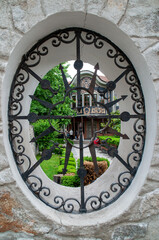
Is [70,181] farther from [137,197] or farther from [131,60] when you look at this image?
[131,60]

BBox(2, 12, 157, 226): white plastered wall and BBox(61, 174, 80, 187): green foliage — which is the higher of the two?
BBox(2, 12, 157, 226): white plastered wall

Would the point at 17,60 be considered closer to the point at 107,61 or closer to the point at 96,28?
the point at 96,28

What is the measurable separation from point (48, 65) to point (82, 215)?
1.69 meters

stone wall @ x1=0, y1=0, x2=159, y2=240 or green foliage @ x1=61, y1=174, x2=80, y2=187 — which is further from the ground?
stone wall @ x1=0, y1=0, x2=159, y2=240

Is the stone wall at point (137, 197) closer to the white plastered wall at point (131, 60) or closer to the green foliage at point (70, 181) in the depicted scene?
the white plastered wall at point (131, 60)

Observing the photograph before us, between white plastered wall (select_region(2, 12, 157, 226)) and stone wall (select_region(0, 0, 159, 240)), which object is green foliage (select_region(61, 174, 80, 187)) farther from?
stone wall (select_region(0, 0, 159, 240))

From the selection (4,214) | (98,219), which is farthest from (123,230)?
(4,214)

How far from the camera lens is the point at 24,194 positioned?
1.54 m

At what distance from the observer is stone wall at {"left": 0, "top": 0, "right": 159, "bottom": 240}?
5.01ft

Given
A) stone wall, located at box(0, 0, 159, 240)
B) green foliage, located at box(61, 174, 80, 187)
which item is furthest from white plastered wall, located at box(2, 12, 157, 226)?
green foliage, located at box(61, 174, 80, 187)

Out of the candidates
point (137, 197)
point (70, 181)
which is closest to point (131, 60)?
point (137, 197)

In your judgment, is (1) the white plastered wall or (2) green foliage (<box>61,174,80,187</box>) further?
(2) green foliage (<box>61,174,80,187</box>)

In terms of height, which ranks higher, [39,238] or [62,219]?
[62,219]

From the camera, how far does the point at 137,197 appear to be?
61.2 inches
